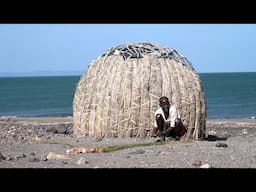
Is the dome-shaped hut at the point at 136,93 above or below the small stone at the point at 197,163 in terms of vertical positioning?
above

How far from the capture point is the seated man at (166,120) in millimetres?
14516

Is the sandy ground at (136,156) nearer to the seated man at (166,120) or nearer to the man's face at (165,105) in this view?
the seated man at (166,120)

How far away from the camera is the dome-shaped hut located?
1569 cm

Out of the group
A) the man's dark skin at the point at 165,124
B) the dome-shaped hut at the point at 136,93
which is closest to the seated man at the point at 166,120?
the man's dark skin at the point at 165,124

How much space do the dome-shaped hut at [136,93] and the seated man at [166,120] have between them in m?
0.96

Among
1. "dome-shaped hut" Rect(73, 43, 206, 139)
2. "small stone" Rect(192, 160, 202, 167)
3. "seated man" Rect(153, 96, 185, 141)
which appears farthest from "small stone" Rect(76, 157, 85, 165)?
"dome-shaped hut" Rect(73, 43, 206, 139)

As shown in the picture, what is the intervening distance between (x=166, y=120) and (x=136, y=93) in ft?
4.67

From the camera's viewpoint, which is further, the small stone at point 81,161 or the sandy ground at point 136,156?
the small stone at point 81,161

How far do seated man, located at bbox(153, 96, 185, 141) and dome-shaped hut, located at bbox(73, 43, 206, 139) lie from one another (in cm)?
96

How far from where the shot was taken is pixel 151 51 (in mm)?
16719
